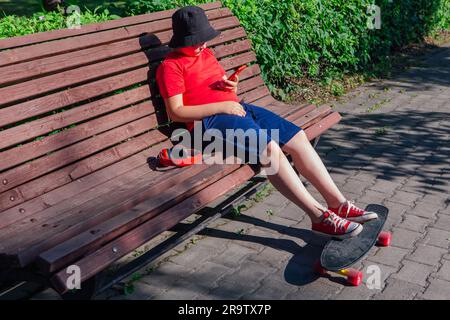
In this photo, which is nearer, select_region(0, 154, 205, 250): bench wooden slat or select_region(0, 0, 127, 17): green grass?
select_region(0, 154, 205, 250): bench wooden slat

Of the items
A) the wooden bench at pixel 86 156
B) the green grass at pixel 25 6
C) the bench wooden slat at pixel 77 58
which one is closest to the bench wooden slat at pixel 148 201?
the wooden bench at pixel 86 156

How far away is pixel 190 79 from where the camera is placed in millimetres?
4426

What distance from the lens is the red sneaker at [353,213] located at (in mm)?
4289

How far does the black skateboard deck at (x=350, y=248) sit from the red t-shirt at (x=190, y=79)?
123cm

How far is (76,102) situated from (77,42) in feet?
1.32

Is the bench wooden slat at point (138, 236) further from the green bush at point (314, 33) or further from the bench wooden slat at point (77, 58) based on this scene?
the green bush at point (314, 33)

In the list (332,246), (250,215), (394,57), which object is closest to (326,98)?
(394,57)

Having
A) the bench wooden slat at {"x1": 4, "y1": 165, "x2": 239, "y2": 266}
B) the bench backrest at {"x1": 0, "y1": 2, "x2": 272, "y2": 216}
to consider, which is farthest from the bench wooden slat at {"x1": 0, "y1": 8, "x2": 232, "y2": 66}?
the bench wooden slat at {"x1": 4, "y1": 165, "x2": 239, "y2": 266}

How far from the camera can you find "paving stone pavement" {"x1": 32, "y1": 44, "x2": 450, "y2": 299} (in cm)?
390

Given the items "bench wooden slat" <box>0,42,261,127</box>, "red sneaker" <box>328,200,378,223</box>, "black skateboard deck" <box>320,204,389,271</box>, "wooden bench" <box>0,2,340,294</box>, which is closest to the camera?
"wooden bench" <box>0,2,340,294</box>

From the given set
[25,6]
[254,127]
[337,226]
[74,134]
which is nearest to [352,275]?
[337,226]

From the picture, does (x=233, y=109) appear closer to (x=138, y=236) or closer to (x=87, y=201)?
(x=87, y=201)

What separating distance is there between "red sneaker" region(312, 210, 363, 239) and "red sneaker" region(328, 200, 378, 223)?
169mm

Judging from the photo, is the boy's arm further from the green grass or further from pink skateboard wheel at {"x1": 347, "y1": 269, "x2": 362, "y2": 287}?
the green grass
